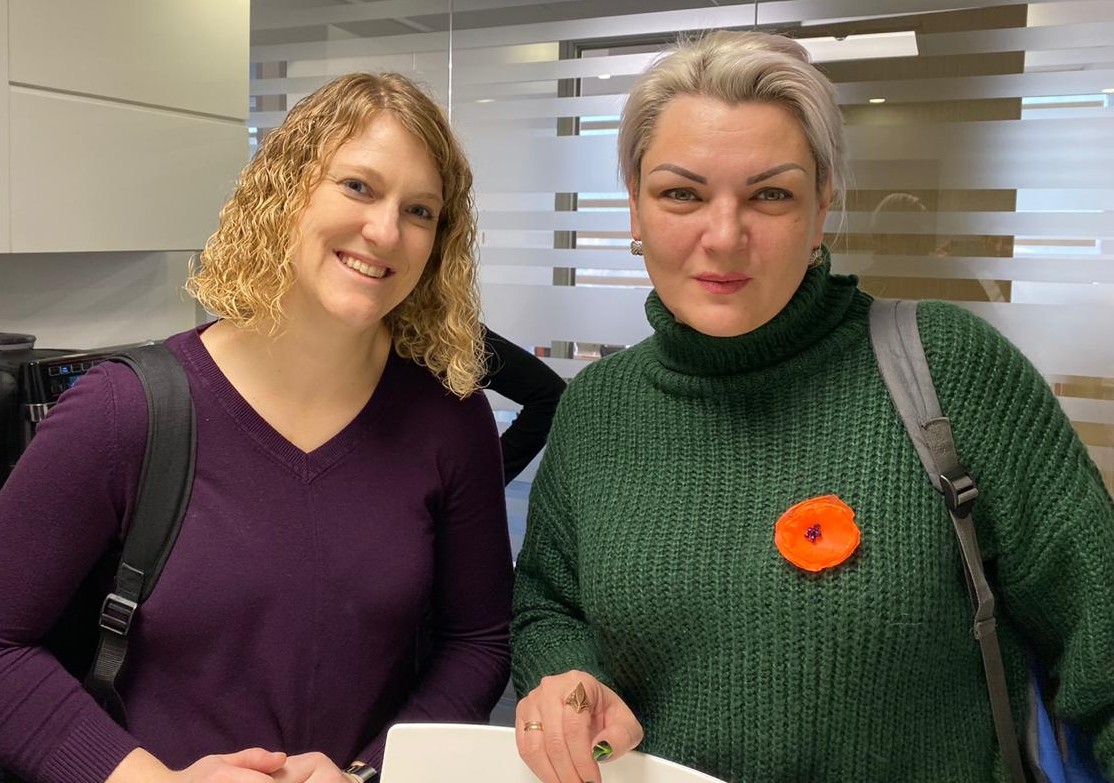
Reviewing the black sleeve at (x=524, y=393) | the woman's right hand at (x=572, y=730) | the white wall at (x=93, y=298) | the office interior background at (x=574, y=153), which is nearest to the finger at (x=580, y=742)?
the woman's right hand at (x=572, y=730)

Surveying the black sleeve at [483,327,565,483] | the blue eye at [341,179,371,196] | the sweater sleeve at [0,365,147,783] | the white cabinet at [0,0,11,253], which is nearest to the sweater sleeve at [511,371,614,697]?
the blue eye at [341,179,371,196]

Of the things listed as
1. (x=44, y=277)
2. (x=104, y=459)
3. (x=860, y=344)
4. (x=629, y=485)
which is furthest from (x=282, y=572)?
(x=44, y=277)

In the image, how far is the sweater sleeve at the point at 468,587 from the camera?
1.27 meters

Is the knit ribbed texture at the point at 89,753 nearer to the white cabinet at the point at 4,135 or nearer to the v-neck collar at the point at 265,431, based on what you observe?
the v-neck collar at the point at 265,431

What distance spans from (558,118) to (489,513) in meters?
1.84

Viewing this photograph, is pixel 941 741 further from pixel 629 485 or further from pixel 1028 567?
pixel 629 485

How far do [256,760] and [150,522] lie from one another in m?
0.28

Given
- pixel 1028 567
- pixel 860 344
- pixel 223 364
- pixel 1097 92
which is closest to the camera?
pixel 1028 567

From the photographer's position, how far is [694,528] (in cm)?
109

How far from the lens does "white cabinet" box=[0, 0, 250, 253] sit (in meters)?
2.17

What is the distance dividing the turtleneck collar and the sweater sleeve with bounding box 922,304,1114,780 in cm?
13

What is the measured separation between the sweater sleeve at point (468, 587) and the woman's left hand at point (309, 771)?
16 cm

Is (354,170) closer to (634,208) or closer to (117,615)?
(634,208)

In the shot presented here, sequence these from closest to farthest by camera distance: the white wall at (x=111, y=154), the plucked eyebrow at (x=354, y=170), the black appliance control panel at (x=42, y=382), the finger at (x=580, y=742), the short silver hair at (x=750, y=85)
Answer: the finger at (x=580, y=742), the short silver hair at (x=750, y=85), the plucked eyebrow at (x=354, y=170), the black appliance control panel at (x=42, y=382), the white wall at (x=111, y=154)
